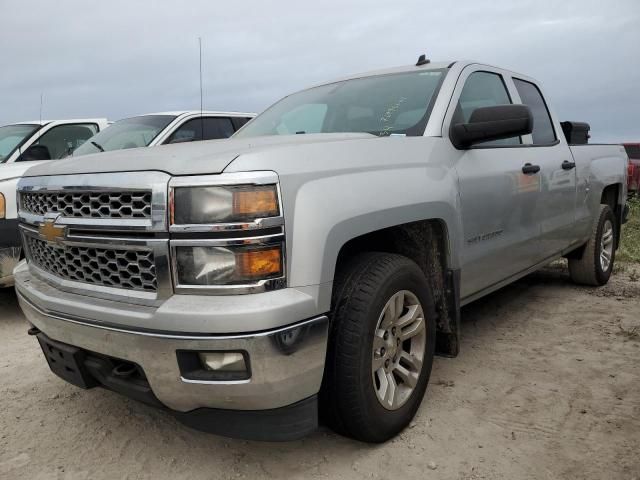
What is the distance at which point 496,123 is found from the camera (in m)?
2.68

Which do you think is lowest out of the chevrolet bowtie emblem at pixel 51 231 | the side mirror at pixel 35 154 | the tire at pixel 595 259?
the tire at pixel 595 259

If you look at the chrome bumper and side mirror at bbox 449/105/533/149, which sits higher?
side mirror at bbox 449/105/533/149

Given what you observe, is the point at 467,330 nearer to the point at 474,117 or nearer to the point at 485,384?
the point at 485,384

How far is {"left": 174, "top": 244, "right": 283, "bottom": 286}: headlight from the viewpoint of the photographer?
1.85 meters

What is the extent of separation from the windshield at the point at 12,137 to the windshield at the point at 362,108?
359cm

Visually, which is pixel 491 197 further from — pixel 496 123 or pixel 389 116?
pixel 389 116

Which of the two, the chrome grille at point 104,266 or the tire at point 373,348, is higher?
the chrome grille at point 104,266

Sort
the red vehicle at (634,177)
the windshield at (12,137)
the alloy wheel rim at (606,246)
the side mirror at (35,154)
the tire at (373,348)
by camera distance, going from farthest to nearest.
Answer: the red vehicle at (634,177) < the windshield at (12,137) < the side mirror at (35,154) < the alloy wheel rim at (606,246) < the tire at (373,348)

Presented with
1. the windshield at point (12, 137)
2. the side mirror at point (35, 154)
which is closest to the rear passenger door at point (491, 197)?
the side mirror at point (35, 154)

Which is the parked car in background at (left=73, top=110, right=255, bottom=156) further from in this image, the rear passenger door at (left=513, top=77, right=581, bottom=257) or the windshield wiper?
the rear passenger door at (left=513, top=77, right=581, bottom=257)

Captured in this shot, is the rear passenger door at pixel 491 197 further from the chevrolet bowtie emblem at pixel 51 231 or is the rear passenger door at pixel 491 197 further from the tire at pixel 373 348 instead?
the chevrolet bowtie emblem at pixel 51 231

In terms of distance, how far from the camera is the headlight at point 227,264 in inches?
72.9

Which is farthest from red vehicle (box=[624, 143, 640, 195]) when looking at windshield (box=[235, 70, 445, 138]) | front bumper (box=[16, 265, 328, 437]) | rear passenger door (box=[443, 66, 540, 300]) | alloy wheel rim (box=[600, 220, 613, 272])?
front bumper (box=[16, 265, 328, 437])

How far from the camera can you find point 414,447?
2.41m
